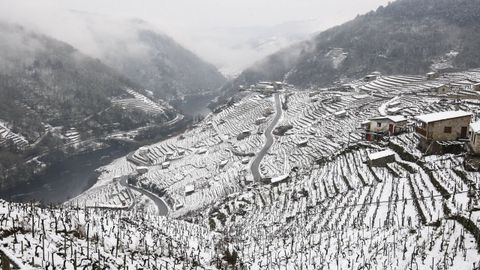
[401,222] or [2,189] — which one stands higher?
[401,222]

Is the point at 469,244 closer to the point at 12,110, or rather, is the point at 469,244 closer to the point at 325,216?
the point at 325,216

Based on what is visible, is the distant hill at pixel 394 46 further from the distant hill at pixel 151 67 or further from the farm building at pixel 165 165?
the distant hill at pixel 151 67

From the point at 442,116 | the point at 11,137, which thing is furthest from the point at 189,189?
the point at 11,137

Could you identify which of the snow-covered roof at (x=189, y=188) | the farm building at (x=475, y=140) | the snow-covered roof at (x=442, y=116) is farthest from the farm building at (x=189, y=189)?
the farm building at (x=475, y=140)

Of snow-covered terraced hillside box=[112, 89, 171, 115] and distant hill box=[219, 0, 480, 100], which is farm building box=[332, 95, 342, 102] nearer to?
distant hill box=[219, 0, 480, 100]

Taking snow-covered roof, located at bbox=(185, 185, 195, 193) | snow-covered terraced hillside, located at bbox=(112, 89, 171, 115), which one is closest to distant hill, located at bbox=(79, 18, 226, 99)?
snow-covered terraced hillside, located at bbox=(112, 89, 171, 115)

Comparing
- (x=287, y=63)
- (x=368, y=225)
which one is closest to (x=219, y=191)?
(x=368, y=225)

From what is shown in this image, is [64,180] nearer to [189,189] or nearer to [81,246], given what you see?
[189,189]
